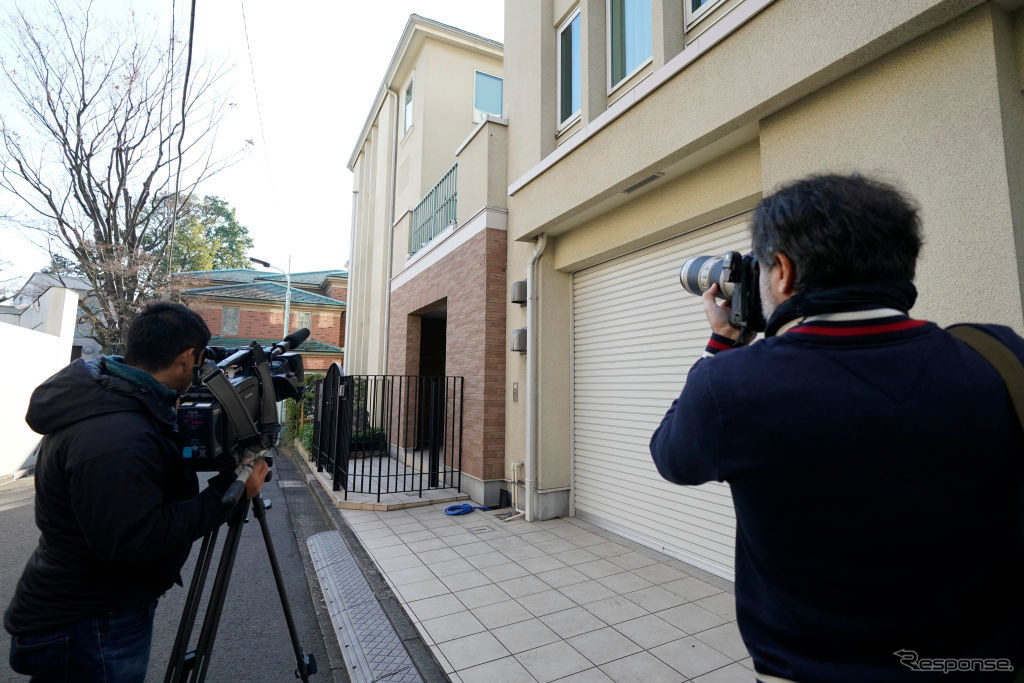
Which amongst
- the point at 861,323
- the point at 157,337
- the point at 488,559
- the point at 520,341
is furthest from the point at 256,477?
the point at 520,341

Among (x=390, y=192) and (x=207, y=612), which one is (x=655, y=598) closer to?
(x=207, y=612)

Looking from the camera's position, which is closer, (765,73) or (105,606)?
(105,606)

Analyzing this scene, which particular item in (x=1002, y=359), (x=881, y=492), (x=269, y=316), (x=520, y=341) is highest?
(x=269, y=316)

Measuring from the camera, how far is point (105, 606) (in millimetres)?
1565

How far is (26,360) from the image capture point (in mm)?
9383

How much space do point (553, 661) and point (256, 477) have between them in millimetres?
2065

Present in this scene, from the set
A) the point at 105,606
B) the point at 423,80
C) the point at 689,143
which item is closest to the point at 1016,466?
the point at 105,606

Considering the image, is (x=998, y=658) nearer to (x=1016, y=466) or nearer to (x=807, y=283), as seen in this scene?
(x=1016, y=466)

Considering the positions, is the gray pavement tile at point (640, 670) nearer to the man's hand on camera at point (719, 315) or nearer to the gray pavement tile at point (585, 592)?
the gray pavement tile at point (585, 592)

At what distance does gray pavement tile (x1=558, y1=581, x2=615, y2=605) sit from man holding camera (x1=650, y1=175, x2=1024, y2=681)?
298 cm

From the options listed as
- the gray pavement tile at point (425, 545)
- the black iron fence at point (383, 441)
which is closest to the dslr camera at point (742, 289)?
the gray pavement tile at point (425, 545)

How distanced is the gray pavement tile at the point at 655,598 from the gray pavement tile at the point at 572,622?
44 cm

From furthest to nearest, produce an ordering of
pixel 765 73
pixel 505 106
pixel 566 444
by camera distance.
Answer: pixel 505 106 → pixel 566 444 → pixel 765 73

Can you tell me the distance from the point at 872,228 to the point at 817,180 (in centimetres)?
16
